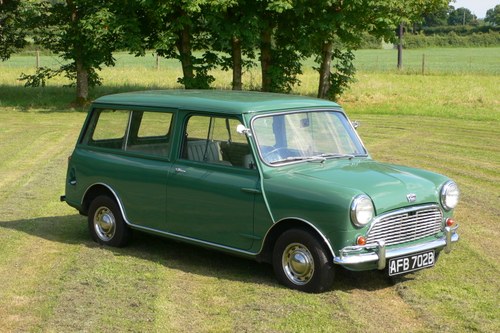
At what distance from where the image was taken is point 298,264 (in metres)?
7.59

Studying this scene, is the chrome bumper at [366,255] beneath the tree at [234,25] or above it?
beneath

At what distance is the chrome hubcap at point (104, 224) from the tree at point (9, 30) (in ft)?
76.6

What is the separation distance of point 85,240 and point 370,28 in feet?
70.0

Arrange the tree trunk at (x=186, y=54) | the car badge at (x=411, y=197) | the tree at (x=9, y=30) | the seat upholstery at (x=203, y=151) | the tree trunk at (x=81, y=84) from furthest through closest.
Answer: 1. the tree at (x=9, y=30)
2. the tree trunk at (x=81, y=84)
3. the tree trunk at (x=186, y=54)
4. the seat upholstery at (x=203, y=151)
5. the car badge at (x=411, y=197)

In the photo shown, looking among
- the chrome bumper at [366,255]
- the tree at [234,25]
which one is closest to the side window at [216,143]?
the chrome bumper at [366,255]

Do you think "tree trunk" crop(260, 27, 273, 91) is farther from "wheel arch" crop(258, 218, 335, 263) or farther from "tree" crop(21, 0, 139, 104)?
"wheel arch" crop(258, 218, 335, 263)

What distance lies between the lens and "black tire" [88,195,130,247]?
9.32 m

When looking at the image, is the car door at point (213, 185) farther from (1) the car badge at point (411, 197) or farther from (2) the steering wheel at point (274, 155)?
(1) the car badge at point (411, 197)

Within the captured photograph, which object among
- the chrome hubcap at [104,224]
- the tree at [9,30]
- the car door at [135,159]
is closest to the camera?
the car door at [135,159]

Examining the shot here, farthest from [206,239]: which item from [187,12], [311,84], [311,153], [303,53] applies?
[311,84]

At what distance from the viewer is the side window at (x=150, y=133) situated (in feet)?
29.4

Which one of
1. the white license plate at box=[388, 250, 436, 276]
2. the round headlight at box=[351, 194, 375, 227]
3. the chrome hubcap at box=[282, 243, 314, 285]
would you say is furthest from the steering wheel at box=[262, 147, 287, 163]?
the white license plate at box=[388, 250, 436, 276]

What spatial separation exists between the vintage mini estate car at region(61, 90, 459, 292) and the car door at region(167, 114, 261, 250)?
12 millimetres

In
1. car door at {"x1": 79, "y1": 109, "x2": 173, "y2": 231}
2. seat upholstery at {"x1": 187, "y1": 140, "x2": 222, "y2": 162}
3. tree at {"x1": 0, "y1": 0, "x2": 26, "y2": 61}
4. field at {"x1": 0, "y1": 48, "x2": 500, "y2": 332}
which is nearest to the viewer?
field at {"x1": 0, "y1": 48, "x2": 500, "y2": 332}
